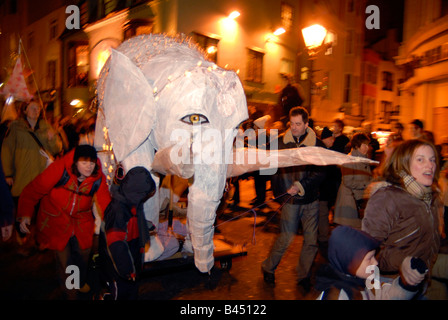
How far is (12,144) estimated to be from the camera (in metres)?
4.55

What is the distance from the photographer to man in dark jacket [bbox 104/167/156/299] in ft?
7.56

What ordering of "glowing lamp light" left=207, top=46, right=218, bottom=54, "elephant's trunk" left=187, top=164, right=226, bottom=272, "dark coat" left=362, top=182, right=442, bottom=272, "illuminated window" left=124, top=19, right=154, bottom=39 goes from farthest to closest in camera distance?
"glowing lamp light" left=207, top=46, right=218, bottom=54
"illuminated window" left=124, top=19, right=154, bottom=39
"elephant's trunk" left=187, top=164, right=226, bottom=272
"dark coat" left=362, top=182, right=442, bottom=272

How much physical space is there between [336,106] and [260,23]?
28.0ft

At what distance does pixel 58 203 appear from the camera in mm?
2844

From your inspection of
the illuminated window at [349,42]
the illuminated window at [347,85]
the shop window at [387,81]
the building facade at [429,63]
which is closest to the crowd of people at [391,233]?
the building facade at [429,63]

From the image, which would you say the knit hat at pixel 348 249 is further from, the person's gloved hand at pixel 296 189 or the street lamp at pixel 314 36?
the street lamp at pixel 314 36

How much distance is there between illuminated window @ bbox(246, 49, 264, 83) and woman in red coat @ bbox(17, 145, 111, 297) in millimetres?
11772

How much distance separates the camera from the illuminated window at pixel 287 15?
15023 millimetres

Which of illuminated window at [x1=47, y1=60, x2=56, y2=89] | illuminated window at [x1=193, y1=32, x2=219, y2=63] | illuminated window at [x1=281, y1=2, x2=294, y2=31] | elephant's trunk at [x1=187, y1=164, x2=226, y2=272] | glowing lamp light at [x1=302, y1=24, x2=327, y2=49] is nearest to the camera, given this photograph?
elephant's trunk at [x1=187, y1=164, x2=226, y2=272]

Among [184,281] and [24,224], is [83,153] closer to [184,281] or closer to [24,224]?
[24,224]

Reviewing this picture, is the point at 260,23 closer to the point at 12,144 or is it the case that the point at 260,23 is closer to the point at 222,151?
the point at 12,144

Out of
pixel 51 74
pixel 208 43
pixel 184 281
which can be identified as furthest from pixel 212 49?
pixel 184 281

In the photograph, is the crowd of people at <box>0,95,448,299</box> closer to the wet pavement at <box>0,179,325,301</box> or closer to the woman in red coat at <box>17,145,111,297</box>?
the woman in red coat at <box>17,145,111,297</box>

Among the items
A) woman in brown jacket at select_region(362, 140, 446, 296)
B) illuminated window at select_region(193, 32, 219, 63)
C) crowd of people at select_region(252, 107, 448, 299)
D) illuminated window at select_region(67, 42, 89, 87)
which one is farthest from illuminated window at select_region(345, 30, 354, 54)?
woman in brown jacket at select_region(362, 140, 446, 296)
